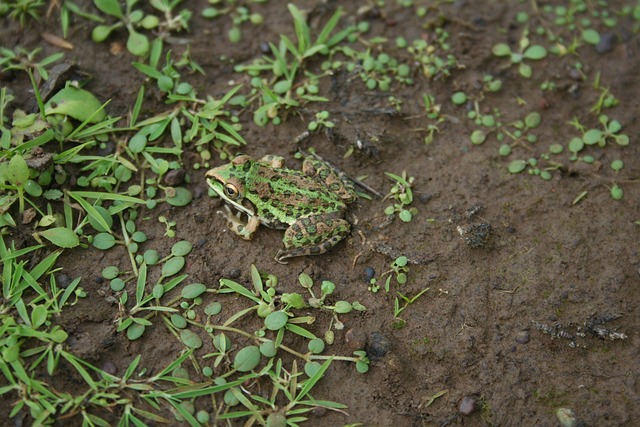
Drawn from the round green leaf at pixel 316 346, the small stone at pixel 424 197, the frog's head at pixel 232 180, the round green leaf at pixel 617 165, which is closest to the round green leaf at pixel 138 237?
the frog's head at pixel 232 180

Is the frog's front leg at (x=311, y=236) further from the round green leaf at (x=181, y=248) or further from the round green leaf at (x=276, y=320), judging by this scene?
the round green leaf at (x=181, y=248)

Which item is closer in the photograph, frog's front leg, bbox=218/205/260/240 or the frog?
the frog

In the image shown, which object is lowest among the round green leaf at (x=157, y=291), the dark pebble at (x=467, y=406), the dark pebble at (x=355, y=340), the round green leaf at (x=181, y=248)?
the dark pebble at (x=467, y=406)

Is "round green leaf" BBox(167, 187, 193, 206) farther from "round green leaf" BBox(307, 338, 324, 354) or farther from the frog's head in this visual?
"round green leaf" BBox(307, 338, 324, 354)

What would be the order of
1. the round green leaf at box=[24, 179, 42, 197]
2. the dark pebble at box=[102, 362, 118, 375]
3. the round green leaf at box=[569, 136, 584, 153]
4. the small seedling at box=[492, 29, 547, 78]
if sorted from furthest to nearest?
the small seedling at box=[492, 29, 547, 78], the round green leaf at box=[569, 136, 584, 153], the round green leaf at box=[24, 179, 42, 197], the dark pebble at box=[102, 362, 118, 375]

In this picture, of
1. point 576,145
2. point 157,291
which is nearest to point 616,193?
point 576,145

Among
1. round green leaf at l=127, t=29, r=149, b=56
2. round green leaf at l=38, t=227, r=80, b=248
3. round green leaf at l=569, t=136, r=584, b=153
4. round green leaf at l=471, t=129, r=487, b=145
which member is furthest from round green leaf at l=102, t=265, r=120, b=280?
round green leaf at l=569, t=136, r=584, b=153

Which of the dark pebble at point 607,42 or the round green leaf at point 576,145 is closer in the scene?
the round green leaf at point 576,145
